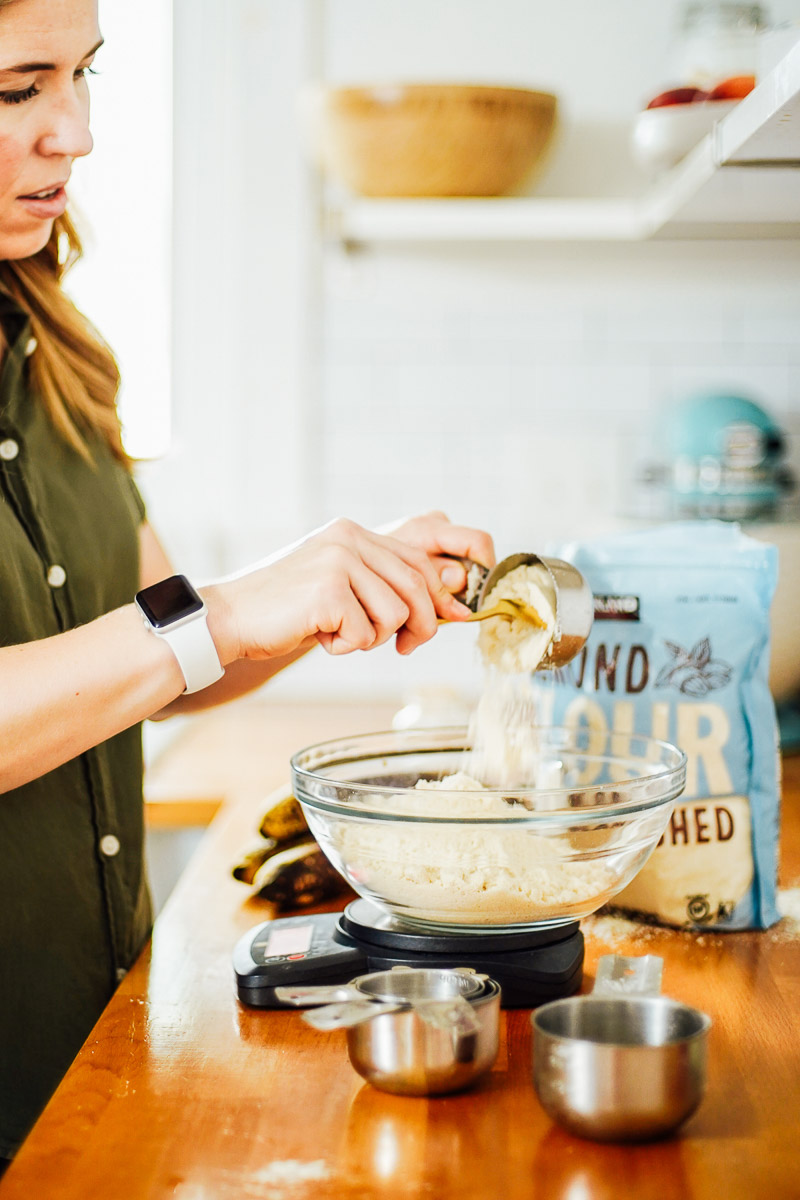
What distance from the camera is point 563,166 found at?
87.0 inches

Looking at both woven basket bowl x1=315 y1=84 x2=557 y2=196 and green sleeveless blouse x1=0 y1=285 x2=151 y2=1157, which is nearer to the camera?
green sleeveless blouse x1=0 y1=285 x2=151 y2=1157

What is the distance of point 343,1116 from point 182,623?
13.6 inches

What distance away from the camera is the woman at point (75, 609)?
0.86m

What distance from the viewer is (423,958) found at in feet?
2.82

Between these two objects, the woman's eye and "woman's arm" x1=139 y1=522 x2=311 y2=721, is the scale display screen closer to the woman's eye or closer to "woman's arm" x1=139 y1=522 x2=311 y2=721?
→ "woman's arm" x1=139 y1=522 x2=311 y2=721

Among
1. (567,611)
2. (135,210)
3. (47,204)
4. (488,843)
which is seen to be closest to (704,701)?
(567,611)

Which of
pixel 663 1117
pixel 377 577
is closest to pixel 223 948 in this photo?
pixel 377 577

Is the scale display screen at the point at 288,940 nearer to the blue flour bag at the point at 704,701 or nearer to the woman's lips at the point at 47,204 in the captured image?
the blue flour bag at the point at 704,701

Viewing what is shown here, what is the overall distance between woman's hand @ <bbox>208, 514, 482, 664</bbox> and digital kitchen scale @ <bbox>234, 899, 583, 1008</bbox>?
0.72 feet

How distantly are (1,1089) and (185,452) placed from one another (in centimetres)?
156

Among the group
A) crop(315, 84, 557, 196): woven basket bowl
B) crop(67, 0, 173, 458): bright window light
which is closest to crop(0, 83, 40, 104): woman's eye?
crop(315, 84, 557, 196): woven basket bowl

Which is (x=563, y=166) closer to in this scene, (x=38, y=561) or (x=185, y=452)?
(x=185, y=452)

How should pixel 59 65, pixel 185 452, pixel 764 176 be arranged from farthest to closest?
pixel 185 452, pixel 764 176, pixel 59 65

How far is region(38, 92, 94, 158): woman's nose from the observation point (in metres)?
0.99
